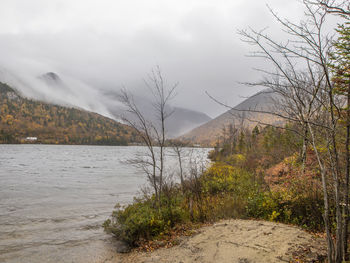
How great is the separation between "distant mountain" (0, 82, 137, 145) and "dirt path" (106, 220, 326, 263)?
441 ft

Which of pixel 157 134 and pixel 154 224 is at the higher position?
pixel 157 134

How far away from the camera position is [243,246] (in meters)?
5.27

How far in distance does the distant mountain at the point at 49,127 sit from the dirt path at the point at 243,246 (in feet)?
441

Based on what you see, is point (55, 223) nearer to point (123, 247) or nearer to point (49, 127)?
point (123, 247)

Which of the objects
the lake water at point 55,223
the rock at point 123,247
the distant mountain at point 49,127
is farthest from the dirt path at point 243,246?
the distant mountain at point 49,127

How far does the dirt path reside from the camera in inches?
188

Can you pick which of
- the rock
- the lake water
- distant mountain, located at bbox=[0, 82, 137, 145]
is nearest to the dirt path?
the rock

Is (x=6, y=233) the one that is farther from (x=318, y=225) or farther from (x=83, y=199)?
(x=318, y=225)

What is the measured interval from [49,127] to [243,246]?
186880 mm

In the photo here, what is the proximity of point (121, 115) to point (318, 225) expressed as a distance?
7.13 m

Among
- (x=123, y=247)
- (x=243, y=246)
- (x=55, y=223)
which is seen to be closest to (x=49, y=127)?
(x=55, y=223)

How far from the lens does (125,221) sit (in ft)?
24.7

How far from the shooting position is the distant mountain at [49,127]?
479ft

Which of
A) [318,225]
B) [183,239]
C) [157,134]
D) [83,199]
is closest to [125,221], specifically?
[183,239]
